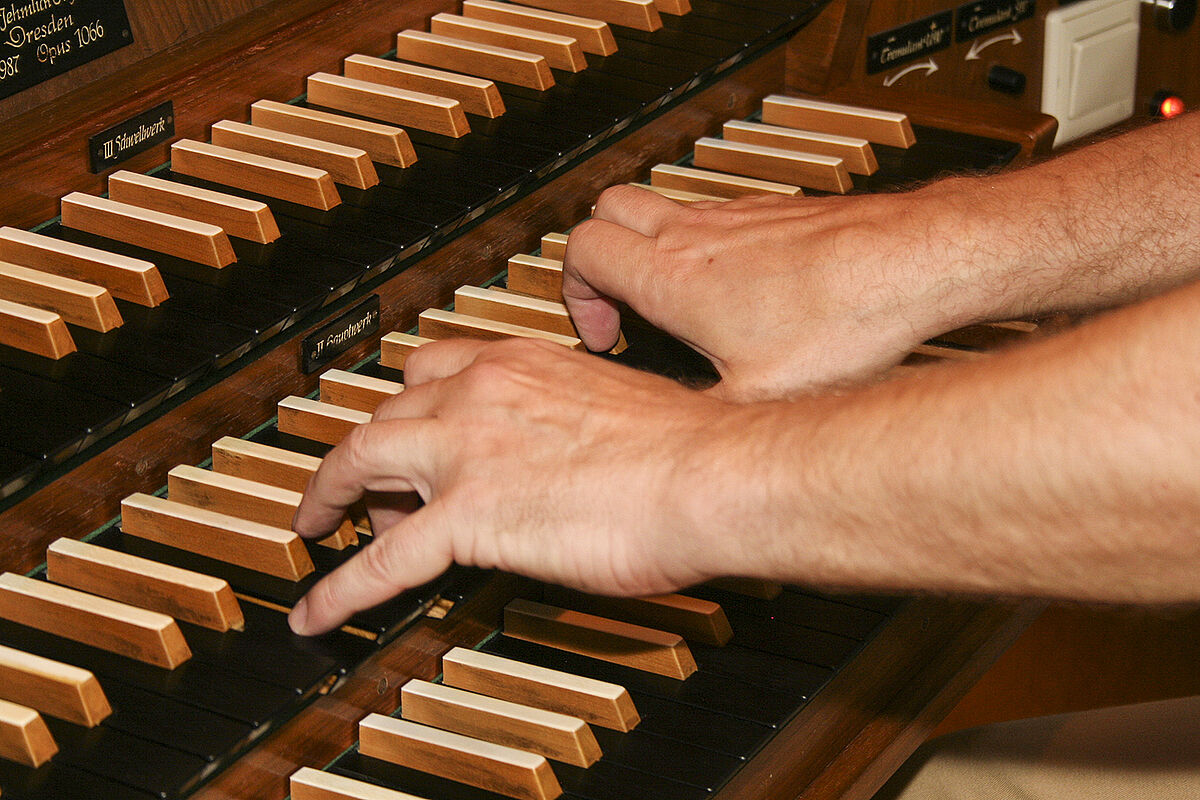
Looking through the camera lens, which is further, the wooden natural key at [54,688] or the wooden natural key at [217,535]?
the wooden natural key at [217,535]

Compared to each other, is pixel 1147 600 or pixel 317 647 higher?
pixel 1147 600

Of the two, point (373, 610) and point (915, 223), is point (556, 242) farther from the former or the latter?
point (373, 610)

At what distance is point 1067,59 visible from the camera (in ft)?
8.50

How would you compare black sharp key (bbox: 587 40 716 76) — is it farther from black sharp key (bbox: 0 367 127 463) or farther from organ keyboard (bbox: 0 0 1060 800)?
black sharp key (bbox: 0 367 127 463)

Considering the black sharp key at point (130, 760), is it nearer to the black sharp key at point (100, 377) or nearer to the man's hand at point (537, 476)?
the man's hand at point (537, 476)

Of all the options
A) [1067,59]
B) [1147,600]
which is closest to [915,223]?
[1147,600]

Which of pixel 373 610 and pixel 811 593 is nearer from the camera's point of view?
pixel 373 610

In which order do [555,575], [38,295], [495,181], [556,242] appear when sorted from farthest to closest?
[556,242]
[495,181]
[38,295]
[555,575]

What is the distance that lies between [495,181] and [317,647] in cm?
59

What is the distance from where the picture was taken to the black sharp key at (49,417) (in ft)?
4.03

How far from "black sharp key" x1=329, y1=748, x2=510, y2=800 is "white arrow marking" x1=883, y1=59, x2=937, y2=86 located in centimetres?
137

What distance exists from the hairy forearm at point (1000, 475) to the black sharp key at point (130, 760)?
43 cm

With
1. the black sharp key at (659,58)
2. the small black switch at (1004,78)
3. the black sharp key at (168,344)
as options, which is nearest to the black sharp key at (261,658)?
the black sharp key at (168,344)

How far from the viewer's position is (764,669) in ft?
4.52
